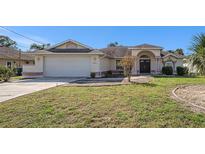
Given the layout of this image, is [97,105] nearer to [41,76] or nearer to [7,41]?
[41,76]

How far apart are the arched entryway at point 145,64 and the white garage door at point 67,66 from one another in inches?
375

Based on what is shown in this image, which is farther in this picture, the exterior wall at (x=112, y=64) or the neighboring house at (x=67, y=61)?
the exterior wall at (x=112, y=64)

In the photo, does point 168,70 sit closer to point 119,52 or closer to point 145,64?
point 145,64

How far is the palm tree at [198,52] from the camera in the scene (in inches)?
388

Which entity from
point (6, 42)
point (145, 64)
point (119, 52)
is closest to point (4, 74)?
point (119, 52)

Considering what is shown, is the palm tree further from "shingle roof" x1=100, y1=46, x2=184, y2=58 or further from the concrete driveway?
"shingle roof" x1=100, y1=46, x2=184, y2=58

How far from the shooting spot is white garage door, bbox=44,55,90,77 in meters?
24.9

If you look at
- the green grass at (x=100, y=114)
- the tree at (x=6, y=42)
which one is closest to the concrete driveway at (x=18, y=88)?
the green grass at (x=100, y=114)

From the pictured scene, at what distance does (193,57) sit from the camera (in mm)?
10078

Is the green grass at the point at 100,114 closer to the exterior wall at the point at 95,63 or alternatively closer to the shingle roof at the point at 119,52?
the exterior wall at the point at 95,63

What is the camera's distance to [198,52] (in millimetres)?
9852

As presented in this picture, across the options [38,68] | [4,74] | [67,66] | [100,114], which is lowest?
[100,114]

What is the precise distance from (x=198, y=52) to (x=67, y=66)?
1728 centimetres
